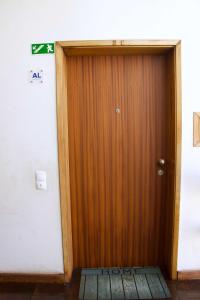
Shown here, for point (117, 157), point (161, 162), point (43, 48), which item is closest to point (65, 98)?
point (43, 48)

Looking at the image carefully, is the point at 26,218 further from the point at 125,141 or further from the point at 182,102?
the point at 182,102

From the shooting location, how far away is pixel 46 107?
1711 millimetres

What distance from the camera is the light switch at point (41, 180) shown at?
1.76 meters

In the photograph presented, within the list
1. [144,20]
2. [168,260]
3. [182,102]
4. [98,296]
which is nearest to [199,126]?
[182,102]

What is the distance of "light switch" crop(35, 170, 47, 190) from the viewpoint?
5.78ft

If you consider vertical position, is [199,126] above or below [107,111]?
below

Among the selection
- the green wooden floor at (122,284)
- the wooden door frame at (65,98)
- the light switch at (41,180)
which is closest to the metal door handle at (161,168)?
the wooden door frame at (65,98)

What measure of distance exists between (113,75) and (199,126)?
2.79ft

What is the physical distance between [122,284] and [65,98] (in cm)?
167

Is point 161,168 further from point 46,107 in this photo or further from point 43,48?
point 43,48

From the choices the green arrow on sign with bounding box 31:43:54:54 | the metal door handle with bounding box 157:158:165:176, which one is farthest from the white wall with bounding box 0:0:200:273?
the metal door handle with bounding box 157:158:165:176

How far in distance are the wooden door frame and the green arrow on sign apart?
51 millimetres

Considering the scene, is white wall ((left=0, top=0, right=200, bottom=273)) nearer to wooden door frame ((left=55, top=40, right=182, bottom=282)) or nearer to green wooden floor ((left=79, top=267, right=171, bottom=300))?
wooden door frame ((left=55, top=40, right=182, bottom=282))

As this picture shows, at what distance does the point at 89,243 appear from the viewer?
2008mm
